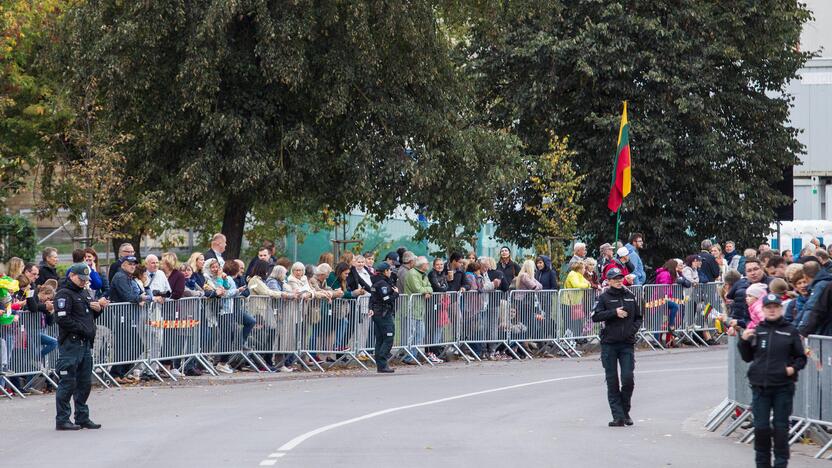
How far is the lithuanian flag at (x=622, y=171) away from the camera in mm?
32219

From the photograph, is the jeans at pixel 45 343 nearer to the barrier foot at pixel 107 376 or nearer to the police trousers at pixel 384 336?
the barrier foot at pixel 107 376

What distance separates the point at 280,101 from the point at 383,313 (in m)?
8.22

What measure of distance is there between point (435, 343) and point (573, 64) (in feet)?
51.4

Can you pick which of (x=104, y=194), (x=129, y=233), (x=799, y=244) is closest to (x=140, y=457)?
(x=104, y=194)

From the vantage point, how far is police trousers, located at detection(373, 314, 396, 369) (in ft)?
71.8

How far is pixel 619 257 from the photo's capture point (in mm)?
25922

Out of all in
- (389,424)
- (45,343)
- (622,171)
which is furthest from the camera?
(622,171)

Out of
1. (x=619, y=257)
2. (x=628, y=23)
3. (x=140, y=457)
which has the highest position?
(x=628, y=23)

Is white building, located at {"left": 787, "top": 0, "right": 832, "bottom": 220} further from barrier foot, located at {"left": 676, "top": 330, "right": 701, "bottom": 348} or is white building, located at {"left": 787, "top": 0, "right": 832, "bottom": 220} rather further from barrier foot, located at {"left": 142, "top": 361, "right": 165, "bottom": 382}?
barrier foot, located at {"left": 142, "top": 361, "right": 165, "bottom": 382}

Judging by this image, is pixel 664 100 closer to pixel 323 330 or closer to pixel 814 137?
pixel 814 137

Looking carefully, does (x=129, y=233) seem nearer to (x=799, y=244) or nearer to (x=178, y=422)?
(x=799, y=244)

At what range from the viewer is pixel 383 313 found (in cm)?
2188

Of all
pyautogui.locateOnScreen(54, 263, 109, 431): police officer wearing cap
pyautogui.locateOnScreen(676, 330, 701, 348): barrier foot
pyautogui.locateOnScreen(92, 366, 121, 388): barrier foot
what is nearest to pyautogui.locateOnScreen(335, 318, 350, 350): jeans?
pyautogui.locateOnScreen(92, 366, 121, 388): barrier foot

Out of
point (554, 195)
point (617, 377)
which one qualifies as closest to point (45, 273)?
point (617, 377)
